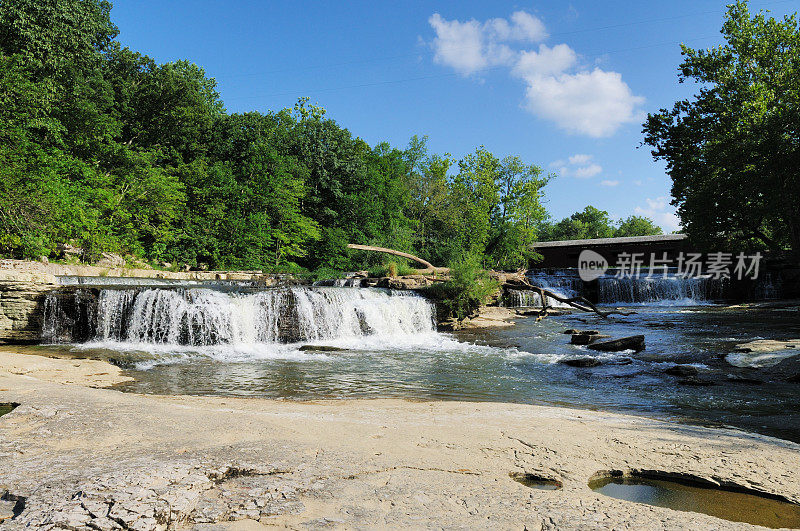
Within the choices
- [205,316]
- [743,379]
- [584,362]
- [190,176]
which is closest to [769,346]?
[743,379]

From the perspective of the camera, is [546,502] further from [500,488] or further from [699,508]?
[699,508]

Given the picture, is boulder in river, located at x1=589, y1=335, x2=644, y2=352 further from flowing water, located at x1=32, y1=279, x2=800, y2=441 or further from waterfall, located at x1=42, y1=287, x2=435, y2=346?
waterfall, located at x1=42, y1=287, x2=435, y2=346

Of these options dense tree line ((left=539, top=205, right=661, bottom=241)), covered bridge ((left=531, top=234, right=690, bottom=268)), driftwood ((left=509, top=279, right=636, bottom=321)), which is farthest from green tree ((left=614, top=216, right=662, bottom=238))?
driftwood ((left=509, top=279, right=636, bottom=321))

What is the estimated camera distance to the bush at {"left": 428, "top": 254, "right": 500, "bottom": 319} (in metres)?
16.9

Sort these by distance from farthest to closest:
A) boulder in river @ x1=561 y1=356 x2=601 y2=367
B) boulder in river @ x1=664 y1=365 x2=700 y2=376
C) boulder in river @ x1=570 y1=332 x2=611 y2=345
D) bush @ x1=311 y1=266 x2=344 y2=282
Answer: bush @ x1=311 y1=266 x2=344 y2=282 → boulder in river @ x1=570 y1=332 x2=611 y2=345 → boulder in river @ x1=561 y1=356 x2=601 y2=367 → boulder in river @ x1=664 y1=365 x2=700 y2=376

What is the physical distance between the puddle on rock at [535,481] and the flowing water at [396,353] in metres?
3.69

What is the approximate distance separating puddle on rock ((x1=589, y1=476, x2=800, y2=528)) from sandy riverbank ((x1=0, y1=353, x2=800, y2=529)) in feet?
0.31

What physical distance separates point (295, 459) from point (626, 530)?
5.72 ft

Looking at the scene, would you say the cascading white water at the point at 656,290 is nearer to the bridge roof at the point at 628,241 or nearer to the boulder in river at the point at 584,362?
the bridge roof at the point at 628,241

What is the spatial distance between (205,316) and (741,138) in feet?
88.3

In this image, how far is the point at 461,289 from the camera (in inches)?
672

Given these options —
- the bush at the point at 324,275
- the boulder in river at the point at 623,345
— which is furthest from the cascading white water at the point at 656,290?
the boulder in river at the point at 623,345

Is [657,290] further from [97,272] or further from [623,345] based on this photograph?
[97,272]

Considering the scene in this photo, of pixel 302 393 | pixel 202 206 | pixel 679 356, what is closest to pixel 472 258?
pixel 679 356
